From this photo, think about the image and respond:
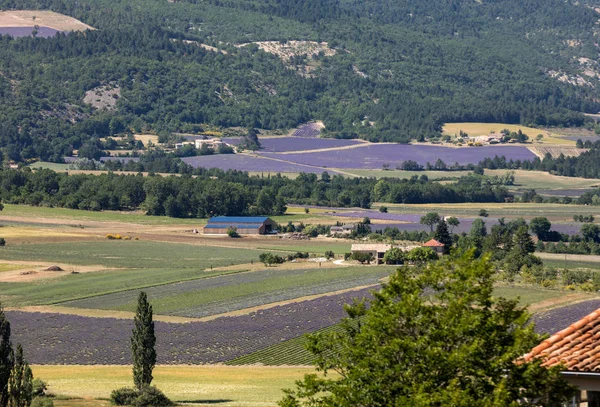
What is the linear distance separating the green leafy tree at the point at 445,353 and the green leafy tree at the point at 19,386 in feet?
71.8

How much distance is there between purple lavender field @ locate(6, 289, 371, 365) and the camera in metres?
64.2

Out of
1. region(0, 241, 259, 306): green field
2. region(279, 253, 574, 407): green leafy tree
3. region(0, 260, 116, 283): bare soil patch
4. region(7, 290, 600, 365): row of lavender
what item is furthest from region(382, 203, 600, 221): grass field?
region(279, 253, 574, 407): green leafy tree

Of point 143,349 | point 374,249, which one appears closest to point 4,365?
point 143,349

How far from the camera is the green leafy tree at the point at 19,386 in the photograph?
40.8m

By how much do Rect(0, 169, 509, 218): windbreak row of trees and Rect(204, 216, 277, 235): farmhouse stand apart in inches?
445

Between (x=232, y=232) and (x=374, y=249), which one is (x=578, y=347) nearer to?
(x=374, y=249)

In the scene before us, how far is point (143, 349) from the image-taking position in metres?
53.0

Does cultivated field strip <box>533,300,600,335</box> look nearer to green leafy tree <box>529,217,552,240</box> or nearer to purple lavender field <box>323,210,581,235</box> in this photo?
green leafy tree <box>529,217,552,240</box>

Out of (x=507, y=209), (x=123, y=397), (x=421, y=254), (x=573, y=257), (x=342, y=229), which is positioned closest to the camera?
(x=123, y=397)

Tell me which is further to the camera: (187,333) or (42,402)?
(187,333)

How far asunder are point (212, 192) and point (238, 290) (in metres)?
61.3

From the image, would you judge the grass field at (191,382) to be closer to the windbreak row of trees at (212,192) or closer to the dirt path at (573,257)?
the dirt path at (573,257)

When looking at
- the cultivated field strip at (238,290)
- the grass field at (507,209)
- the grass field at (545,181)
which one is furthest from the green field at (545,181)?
the cultivated field strip at (238,290)

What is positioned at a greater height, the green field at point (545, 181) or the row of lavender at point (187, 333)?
the green field at point (545, 181)
